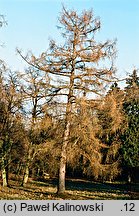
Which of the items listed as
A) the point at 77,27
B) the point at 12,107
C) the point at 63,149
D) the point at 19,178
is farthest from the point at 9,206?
the point at 19,178

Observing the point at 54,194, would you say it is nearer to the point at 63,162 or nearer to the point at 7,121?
the point at 63,162

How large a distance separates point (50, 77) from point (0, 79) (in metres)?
7.45

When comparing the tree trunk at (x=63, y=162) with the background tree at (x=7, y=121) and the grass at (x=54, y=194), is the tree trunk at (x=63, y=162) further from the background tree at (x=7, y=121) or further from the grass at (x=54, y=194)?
the background tree at (x=7, y=121)

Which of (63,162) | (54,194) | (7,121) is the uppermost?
(7,121)

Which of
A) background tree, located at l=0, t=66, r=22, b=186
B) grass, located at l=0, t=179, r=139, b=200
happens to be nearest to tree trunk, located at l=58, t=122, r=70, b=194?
grass, located at l=0, t=179, r=139, b=200

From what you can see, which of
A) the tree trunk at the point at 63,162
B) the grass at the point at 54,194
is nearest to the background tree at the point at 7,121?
the grass at the point at 54,194

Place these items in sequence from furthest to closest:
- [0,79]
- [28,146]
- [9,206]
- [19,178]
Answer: [19,178]
[28,146]
[0,79]
[9,206]

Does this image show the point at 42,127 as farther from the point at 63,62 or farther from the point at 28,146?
the point at 28,146

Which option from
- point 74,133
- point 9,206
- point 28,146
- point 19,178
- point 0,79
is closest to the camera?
point 9,206

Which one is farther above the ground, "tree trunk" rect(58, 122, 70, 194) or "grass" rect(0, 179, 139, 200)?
"tree trunk" rect(58, 122, 70, 194)

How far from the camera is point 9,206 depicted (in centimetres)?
1152

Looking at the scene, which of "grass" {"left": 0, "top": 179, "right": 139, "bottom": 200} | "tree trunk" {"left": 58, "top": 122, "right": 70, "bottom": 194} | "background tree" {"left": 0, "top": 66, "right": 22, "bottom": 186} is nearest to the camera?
"grass" {"left": 0, "top": 179, "right": 139, "bottom": 200}

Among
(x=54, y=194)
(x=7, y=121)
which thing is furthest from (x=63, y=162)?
(x=7, y=121)

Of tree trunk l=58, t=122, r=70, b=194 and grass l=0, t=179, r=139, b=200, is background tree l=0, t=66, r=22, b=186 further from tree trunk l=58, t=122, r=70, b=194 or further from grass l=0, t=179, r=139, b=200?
tree trunk l=58, t=122, r=70, b=194
